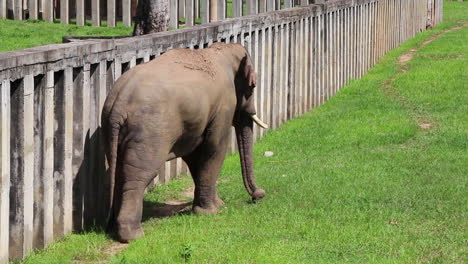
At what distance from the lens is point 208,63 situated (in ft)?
27.8

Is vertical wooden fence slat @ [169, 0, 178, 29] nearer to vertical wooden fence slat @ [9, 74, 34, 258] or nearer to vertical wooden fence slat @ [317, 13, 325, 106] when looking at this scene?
vertical wooden fence slat @ [317, 13, 325, 106]

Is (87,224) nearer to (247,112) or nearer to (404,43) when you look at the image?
(247,112)

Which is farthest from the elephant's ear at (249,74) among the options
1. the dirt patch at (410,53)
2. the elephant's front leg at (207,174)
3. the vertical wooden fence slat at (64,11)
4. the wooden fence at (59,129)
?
the vertical wooden fence slat at (64,11)

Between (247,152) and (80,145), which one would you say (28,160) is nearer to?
(80,145)

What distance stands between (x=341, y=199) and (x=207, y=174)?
113cm

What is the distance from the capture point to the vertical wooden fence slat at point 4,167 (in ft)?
22.0

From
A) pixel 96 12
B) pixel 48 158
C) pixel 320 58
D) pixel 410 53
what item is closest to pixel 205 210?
pixel 48 158

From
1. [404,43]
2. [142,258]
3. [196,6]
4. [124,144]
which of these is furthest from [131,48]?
[404,43]

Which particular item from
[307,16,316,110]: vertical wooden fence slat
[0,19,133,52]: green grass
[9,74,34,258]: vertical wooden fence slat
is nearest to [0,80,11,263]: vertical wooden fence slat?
[9,74,34,258]: vertical wooden fence slat

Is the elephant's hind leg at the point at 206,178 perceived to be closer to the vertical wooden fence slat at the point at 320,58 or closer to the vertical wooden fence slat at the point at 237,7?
the vertical wooden fence slat at the point at 320,58

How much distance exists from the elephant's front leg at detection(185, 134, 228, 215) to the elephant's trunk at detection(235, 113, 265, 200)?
1.06ft

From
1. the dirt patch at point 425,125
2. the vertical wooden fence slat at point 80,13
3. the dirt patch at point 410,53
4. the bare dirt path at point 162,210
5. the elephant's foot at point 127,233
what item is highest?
the vertical wooden fence slat at point 80,13

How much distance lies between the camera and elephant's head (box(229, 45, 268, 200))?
8.95 meters

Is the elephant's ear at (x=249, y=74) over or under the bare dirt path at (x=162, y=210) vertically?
over
